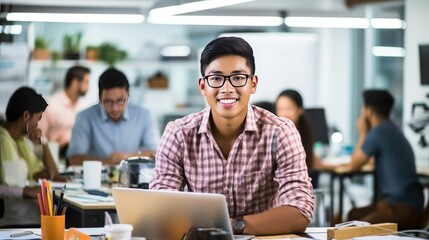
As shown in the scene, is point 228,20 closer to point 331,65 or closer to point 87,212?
point 331,65

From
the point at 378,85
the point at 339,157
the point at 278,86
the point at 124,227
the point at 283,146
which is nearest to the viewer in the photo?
the point at 124,227

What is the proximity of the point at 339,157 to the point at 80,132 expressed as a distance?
4.44 m

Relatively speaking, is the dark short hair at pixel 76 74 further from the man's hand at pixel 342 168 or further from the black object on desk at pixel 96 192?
the black object on desk at pixel 96 192

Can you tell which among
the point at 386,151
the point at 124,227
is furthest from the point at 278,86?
the point at 124,227

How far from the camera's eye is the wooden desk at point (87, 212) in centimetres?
461

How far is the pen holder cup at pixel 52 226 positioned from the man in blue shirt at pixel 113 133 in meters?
1.72

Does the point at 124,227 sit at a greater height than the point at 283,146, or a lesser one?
lesser

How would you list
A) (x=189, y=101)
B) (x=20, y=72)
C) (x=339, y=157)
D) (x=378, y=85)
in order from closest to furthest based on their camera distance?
(x=20, y=72), (x=339, y=157), (x=378, y=85), (x=189, y=101)

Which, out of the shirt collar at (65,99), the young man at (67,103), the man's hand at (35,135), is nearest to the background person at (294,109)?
the man's hand at (35,135)

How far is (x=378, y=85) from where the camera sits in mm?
11500

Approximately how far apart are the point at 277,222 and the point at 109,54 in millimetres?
8553

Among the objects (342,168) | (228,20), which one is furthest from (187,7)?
(342,168)

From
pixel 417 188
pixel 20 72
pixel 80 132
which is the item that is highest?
pixel 20 72

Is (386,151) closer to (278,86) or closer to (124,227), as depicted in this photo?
(278,86)
